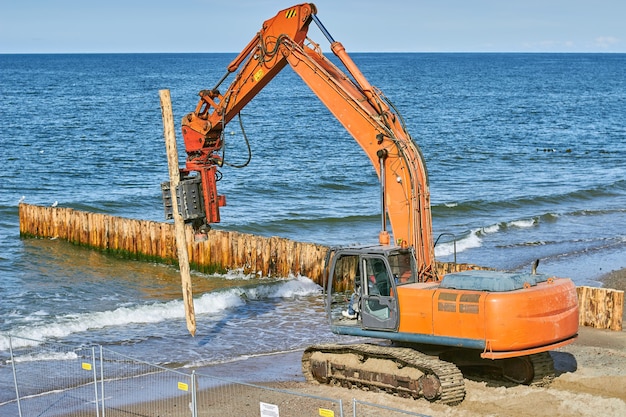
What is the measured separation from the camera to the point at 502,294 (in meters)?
15.6

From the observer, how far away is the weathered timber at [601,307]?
2234cm

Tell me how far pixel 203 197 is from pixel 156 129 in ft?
207

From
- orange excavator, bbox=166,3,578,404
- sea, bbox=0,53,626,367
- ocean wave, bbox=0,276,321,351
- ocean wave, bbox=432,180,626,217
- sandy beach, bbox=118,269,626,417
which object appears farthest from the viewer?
ocean wave, bbox=432,180,626,217

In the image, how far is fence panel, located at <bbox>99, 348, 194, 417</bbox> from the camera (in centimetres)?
1711

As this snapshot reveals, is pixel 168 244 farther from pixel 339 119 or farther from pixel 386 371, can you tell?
pixel 386 371

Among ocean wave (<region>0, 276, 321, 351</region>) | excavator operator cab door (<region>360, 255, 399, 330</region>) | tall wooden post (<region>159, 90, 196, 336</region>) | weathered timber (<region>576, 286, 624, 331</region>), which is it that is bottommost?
ocean wave (<region>0, 276, 321, 351</region>)

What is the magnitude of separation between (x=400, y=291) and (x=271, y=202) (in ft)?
99.2

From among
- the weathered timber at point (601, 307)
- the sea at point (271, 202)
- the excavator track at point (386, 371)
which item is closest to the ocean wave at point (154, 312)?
the sea at point (271, 202)

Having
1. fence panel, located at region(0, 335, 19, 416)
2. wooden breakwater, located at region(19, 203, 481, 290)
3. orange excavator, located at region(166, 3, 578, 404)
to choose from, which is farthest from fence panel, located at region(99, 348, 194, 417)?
wooden breakwater, located at region(19, 203, 481, 290)

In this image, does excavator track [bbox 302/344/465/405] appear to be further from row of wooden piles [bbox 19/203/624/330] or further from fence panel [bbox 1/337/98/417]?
row of wooden piles [bbox 19/203/624/330]

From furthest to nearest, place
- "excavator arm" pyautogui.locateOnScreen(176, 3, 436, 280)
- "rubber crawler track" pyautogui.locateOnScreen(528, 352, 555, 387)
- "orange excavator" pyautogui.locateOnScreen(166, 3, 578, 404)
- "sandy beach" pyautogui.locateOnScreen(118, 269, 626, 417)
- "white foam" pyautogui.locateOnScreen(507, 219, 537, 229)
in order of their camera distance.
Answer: "white foam" pyautogui.locateOnScreen(507, 219, 537, 229) → "excavator arm" pyautogui.locateOnScreen(176, 3, 436, 280) → "rubber crawler track" pyautogui.locateOnScreen(528, 352, 555, 387) → "sandy beach" pyautogui.locateOnScreen(118, 269, 626, 417) → "orange excavator" pyautogui.locateOnScreen(166, 3, 578, 404)

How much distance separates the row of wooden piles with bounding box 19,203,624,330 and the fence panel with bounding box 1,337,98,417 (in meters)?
6.55

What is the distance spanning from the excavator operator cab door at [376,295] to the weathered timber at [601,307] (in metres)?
7.50

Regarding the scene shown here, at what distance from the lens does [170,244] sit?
3156 centimetres
